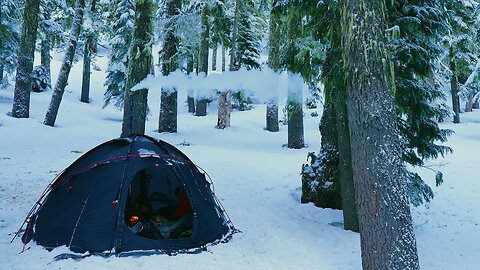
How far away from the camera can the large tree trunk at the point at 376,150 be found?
4.86 meters

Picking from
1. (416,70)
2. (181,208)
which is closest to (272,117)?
(181,208)

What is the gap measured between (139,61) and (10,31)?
10.5 metres

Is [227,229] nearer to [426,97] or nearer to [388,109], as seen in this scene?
[388,109]

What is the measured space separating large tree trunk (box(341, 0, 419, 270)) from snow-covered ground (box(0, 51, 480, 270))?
1.15 m

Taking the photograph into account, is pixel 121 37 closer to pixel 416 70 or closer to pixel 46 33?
pixel 46 33

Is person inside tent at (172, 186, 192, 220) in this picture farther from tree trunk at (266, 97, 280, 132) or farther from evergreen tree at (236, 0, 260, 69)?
evergreen tree at (236, 0, 260, 69)

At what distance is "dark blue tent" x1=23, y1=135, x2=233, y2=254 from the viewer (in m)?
6.20

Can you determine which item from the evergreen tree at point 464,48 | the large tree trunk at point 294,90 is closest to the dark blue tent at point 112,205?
the large tree trunk at point 294,90

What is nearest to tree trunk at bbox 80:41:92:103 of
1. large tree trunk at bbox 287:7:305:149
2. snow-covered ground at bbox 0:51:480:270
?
snow-covered ground at bbox 0:51:480:270

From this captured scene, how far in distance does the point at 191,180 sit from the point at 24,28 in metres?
11.7

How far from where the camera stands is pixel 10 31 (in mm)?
17719

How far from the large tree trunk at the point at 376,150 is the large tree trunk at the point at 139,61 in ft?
22.5

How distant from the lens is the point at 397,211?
489 cm

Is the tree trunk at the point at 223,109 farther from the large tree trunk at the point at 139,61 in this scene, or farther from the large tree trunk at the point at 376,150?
the large tree trunk at the point at 376,150
